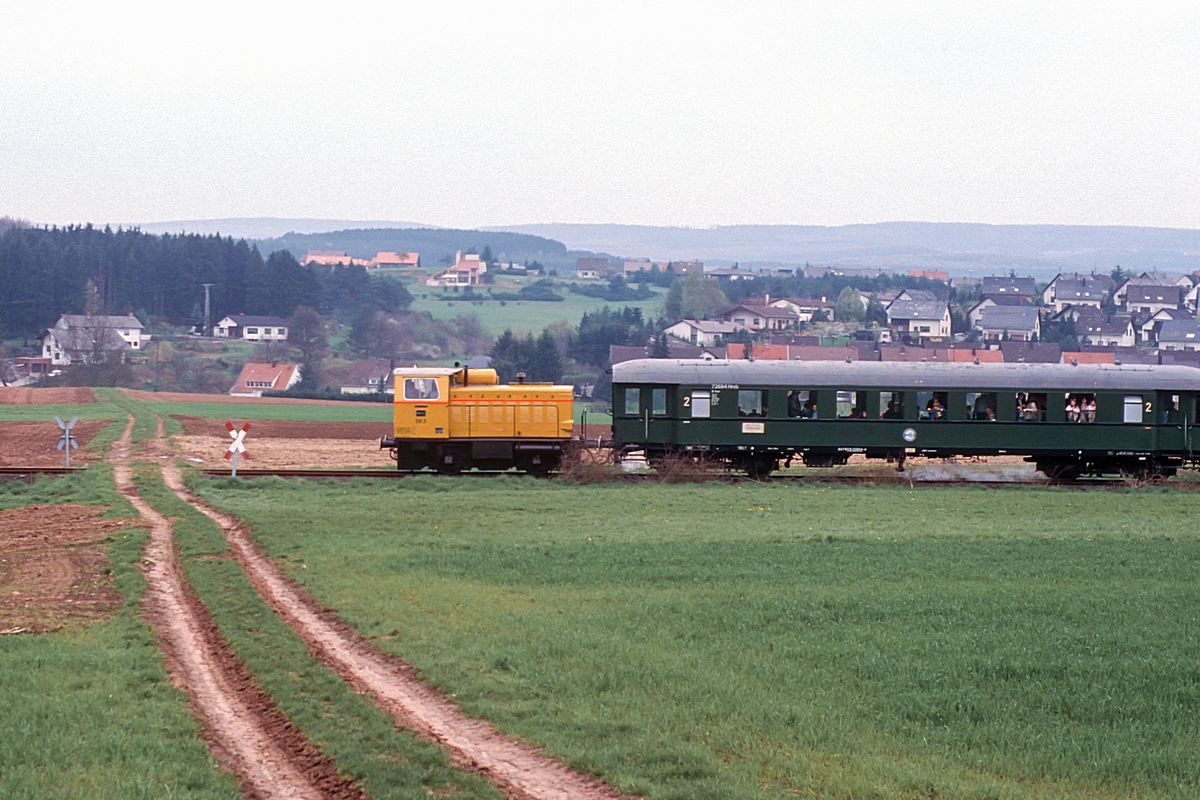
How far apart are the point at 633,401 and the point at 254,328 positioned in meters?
123

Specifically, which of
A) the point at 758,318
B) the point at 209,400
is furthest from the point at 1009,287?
the point at 209,400

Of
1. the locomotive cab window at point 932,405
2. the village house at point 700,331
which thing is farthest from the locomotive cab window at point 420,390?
the village house at point 700,331

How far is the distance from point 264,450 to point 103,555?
87.5ft

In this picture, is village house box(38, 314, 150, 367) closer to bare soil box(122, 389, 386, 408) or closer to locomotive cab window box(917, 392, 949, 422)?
bare soil box(122, 389, 386, 408)

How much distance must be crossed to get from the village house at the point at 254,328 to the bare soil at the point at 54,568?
127m

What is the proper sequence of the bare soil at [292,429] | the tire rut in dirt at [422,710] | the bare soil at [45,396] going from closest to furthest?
the tire rut in dirt at [422,710]
the bare soil at [292,429]
the bare soil at [45,396]

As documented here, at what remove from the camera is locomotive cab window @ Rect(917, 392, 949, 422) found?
35375 millimetres

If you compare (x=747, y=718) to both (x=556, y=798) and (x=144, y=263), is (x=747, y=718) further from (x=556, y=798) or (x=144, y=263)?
(x=144, y=263)

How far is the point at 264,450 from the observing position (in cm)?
4591

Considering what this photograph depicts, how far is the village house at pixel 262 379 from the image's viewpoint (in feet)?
390

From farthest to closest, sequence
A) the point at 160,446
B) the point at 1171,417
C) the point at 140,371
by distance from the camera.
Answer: the point at 140,371, the point at 160,446, the point at 1171,417

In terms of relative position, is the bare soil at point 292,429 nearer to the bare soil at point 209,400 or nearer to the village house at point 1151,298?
the bare soil at point 209,400

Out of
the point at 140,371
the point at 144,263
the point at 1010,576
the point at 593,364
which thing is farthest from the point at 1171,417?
the point at 144,263

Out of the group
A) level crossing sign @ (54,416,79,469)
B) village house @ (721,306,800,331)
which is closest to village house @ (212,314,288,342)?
village house @ (721,306,800,331)
